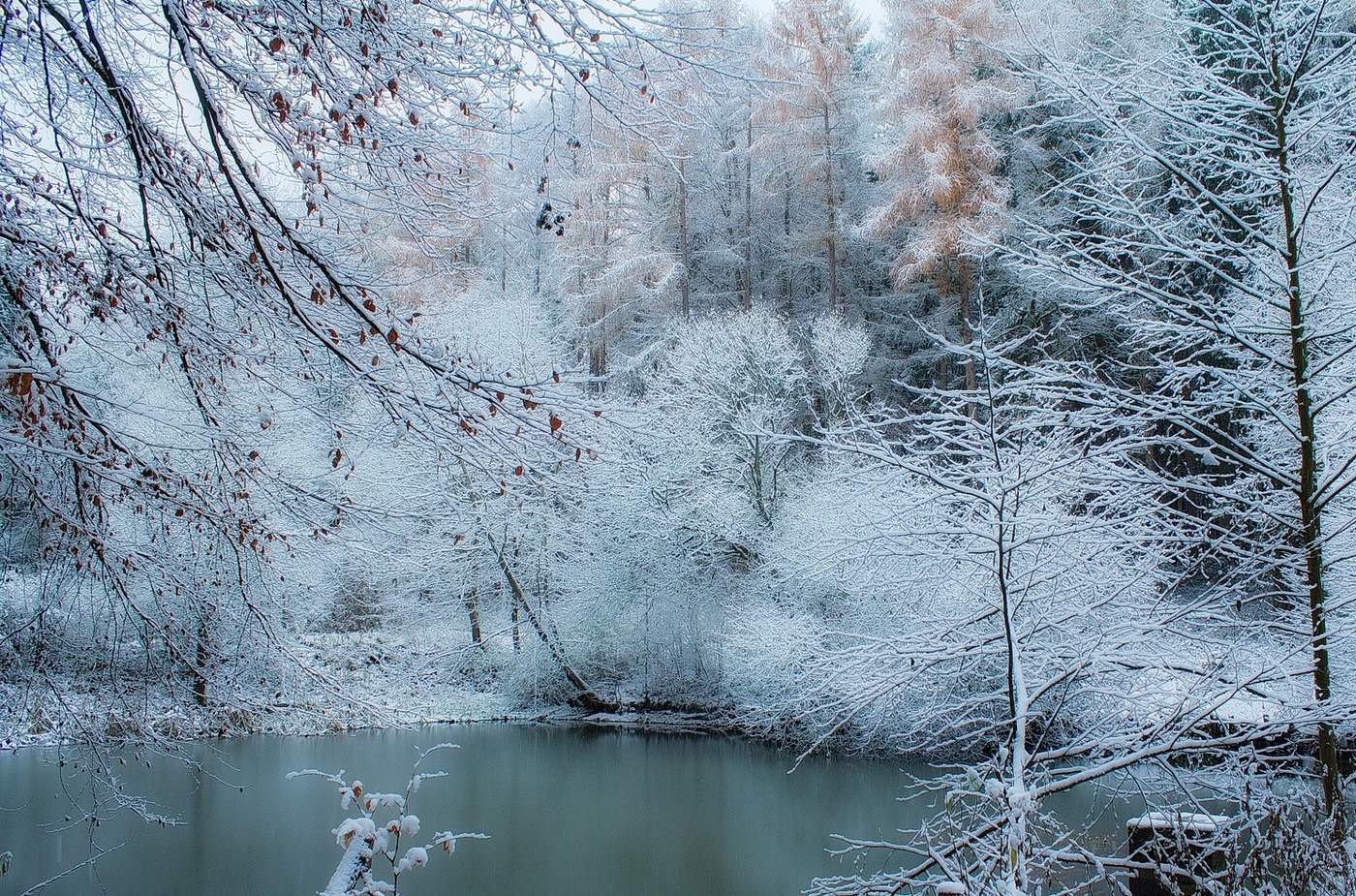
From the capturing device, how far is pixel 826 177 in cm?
1797

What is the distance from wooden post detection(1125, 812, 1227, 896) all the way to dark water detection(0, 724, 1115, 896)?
463 centimetres

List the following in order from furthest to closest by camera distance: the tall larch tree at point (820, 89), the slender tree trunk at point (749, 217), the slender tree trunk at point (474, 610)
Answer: the slender tree trunk at point (749, 217)
the tall larch tree at point (820, 89)
the slender tree trunk at point (474, 610)

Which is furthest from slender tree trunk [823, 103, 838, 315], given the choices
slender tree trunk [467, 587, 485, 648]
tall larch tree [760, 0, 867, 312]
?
slender tree trunk [467, 587, 485, 648]

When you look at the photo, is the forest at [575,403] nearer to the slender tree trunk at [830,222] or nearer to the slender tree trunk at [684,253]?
the slender tree trunk at [830,222]

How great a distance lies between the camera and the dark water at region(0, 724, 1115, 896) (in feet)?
24.7

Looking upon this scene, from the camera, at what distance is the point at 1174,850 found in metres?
2.77

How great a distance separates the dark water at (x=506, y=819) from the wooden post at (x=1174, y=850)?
182 inches

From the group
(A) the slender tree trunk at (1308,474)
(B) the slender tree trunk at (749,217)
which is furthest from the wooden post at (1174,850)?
(B) the slender tree trunk at (749,217)

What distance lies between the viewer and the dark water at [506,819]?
24.7 feet

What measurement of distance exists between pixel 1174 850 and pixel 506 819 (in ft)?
24.9

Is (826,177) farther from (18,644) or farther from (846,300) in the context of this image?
(18,644)

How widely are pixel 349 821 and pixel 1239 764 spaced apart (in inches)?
94.0

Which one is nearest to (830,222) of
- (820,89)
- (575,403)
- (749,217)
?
(749,217)

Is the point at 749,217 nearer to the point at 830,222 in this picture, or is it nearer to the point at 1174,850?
the point at 830,222
